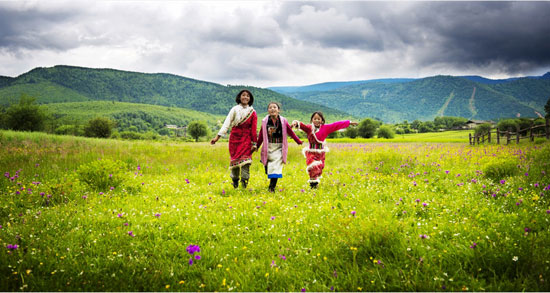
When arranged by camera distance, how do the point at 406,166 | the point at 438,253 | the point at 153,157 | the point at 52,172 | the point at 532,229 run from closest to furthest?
1. the point at 438,253
2. the point at 532,229
3. the point at 52,172
4. the point at 406,166
5. the point at 153,157

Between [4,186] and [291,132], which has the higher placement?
[291,132]

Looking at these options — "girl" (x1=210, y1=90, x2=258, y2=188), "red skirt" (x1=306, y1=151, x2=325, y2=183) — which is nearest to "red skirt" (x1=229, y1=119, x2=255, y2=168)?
"girl" (x1=210, y1=90, x2=258, y2=188)

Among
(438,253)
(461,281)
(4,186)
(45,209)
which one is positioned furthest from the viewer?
(4,186)

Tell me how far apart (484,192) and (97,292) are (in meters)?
7.56

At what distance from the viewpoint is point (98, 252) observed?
3.93m

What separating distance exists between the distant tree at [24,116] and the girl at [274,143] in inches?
2838

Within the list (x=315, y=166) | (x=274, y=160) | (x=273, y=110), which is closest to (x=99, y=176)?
(x=274, y=160)

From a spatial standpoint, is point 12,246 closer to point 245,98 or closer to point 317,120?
point 245,98

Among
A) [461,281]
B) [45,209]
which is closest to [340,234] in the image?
[461,281]

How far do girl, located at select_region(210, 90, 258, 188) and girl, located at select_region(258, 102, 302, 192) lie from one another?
1.71ft

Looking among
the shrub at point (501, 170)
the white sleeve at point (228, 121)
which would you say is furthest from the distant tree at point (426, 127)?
the white sleeve at point (228, 121)

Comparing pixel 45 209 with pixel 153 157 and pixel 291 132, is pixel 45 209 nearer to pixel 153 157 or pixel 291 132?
pixel 291 132

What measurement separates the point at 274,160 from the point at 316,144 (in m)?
1.48

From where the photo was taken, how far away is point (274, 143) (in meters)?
8.16
